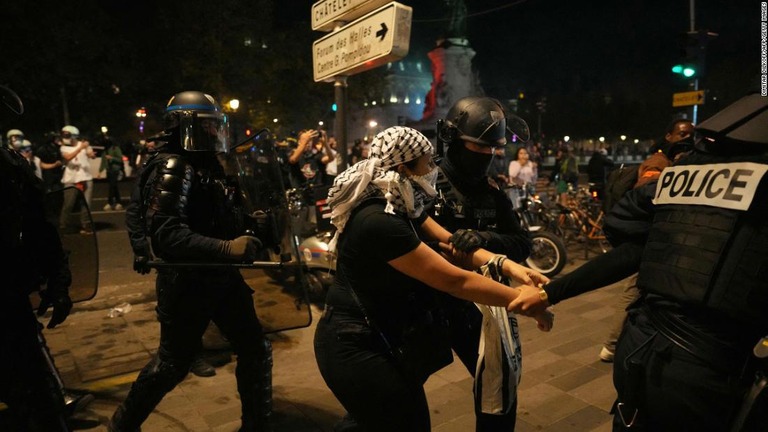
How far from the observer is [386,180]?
2234 millimetres

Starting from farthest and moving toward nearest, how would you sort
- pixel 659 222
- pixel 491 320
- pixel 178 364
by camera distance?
pixel 178 364, pixel 491 320, pixel 659 222

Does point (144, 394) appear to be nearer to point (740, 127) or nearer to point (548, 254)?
point (740, 127)

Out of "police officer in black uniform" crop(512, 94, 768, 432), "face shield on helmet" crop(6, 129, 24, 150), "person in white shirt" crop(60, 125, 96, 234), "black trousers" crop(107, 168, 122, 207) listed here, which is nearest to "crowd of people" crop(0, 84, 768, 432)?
"police officer in black uniform" crop(512, 94, 768, 432)

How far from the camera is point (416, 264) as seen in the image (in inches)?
82.2

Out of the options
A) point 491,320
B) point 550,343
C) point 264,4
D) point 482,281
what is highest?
point 264,4

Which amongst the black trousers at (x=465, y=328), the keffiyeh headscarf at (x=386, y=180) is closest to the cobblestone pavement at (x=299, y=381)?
the black trousers at (x=465, y=328)

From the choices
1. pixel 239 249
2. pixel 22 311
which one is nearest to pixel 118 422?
pixel 22 311

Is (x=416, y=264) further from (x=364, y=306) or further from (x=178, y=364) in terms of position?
(x=178, y=364)

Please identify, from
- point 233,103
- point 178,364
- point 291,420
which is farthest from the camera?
point 233,103

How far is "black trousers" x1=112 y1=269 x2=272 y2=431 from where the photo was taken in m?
2.76

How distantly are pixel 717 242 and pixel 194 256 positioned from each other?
232 centimetres

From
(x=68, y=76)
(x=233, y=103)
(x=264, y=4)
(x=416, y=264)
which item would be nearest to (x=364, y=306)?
(x=416, y=264)

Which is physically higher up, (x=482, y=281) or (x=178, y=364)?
(x=482, y=281)

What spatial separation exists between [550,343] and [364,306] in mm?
3115
